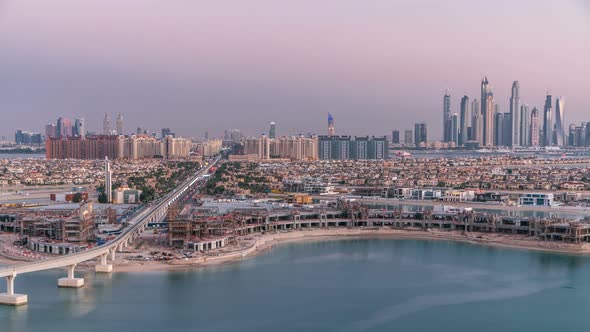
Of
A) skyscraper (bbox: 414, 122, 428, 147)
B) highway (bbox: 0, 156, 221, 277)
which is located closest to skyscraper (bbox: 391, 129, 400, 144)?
skyscraper (bbox: 414, 122, 428, 147)

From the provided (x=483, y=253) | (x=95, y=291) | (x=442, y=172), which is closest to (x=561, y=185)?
(x=442, y=172)

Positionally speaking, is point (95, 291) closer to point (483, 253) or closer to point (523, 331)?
point (523, 331)

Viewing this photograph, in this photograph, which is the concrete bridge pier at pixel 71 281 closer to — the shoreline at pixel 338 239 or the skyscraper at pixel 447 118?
the shoreline at pixel 338 239

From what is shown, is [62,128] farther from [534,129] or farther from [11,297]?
[11,297]

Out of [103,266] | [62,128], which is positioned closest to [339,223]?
[103,266]

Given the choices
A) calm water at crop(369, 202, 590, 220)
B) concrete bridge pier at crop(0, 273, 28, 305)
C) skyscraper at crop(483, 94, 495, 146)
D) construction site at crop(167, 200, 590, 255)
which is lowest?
concrete bridge pier at crop(0, 273, 28, 305)

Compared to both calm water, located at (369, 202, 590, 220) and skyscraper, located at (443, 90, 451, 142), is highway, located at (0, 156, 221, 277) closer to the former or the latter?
calm water, located at (369, 202, 590, 220)

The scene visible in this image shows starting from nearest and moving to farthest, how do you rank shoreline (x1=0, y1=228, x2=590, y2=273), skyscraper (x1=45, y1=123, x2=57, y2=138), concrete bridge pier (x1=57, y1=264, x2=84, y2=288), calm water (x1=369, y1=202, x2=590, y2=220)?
concrete bridge pier (x1=57, y1=264, x2=84, y2=288) < shoreline (x1=0, y1=228, x2=590, y2=273) < calm water (x1=369, y1=202, x2=590, y2=220) < skyscraper (x1=45, y1=123, x2=57, y2=138)
